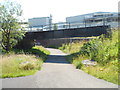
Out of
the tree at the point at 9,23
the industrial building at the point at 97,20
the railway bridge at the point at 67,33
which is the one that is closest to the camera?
the tree at the point at 9,23

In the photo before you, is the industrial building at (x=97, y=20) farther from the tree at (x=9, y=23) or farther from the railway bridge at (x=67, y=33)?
the tree at (x=9, y=23)

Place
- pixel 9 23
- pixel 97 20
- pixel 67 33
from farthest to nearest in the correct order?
1. pixel 97 20
2. pixel 67 33
3. pixel 9 23

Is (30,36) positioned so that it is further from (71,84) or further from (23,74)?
(71,84)

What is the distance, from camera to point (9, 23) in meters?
21.4

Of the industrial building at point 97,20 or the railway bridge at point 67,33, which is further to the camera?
the industrial building at point 97,20

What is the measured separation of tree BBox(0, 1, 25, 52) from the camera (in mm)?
21062

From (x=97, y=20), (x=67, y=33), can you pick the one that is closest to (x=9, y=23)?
(x=67, y=33)

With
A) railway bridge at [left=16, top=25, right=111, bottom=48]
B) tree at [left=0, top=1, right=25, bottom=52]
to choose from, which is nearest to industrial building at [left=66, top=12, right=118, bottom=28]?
railway bridge at [left=16, top=25, right=111, bottom=48]

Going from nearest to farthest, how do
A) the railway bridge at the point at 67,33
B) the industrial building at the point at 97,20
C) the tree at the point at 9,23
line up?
the tree at the point at 9,23 < the railway bridge at the point at 67,33 < the industrial building at the point at 97,20

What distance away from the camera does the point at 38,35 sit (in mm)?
29828

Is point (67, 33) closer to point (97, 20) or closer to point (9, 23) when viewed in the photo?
point (9, 23)

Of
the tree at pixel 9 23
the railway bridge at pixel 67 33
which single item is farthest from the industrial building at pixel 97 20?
the tree at pixel 9 23

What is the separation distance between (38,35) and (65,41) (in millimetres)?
23359

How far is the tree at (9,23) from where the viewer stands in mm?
21062
